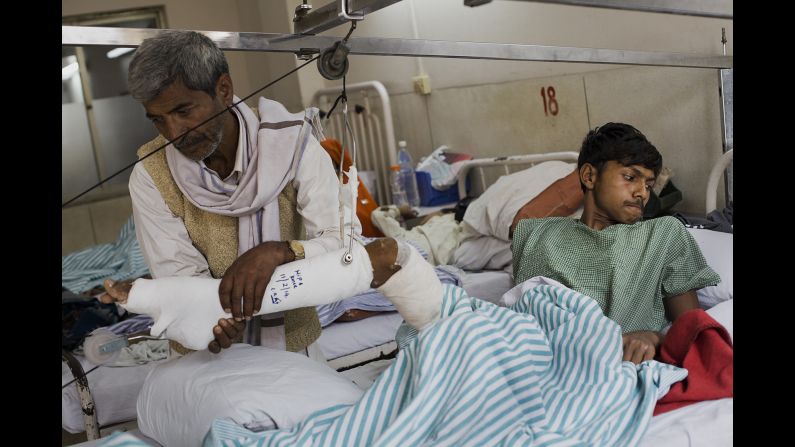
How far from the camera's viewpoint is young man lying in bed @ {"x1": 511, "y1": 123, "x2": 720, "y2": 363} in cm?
181

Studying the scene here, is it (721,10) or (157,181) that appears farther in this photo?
(721,10)

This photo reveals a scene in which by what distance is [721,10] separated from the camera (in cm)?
174

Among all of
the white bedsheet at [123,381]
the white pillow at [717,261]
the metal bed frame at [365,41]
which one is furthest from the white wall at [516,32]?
the white bedsheet at [123,381]

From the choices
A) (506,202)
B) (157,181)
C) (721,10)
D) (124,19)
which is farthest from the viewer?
(124,19)

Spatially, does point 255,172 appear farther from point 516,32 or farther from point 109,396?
point 516,32

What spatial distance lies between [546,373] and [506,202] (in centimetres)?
154

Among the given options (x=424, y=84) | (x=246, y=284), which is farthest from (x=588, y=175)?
(x=424, y=84)

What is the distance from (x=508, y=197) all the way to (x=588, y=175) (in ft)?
3.43

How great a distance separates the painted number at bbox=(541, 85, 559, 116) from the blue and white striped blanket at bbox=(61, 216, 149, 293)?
1.90 metres

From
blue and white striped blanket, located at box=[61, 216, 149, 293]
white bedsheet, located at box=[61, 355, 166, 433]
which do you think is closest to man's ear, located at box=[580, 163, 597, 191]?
white bedsheet, located at box=[61, 355, 166, 433]

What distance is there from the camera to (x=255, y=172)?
4.97 feet
